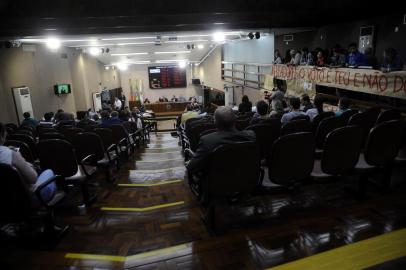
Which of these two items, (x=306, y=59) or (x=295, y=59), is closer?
(x=306, y=59)

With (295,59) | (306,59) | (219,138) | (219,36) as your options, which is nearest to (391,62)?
(306,59)

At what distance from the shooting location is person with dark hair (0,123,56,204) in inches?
79.0

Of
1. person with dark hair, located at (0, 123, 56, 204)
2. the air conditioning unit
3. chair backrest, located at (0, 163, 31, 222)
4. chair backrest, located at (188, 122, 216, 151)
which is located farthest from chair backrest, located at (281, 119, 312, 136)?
the air conditioning unit

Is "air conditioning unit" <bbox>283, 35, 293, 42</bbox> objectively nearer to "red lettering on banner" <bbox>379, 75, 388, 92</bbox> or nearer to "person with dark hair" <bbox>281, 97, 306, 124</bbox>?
"red lettering on banner" <bbox>379, 75, 388, 92</bbox>

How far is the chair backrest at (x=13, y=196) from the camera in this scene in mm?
1947

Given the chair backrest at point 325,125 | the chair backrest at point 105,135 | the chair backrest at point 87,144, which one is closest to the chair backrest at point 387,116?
the chair backrest at point 325,125

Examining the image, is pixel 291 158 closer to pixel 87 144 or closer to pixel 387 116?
pixel 387 116

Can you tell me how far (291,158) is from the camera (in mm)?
2307

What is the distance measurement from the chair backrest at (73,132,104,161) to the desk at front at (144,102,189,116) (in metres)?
14.6

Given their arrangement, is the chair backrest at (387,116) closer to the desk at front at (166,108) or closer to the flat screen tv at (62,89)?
the flat screen tv at (62,89)

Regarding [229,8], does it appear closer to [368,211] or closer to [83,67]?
[368,211]

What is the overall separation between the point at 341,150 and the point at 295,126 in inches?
35.5

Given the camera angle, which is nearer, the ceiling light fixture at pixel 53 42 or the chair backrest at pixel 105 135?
the chair backrest at pixel 105 135

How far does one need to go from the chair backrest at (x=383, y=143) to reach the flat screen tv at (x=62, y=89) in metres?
11.0
